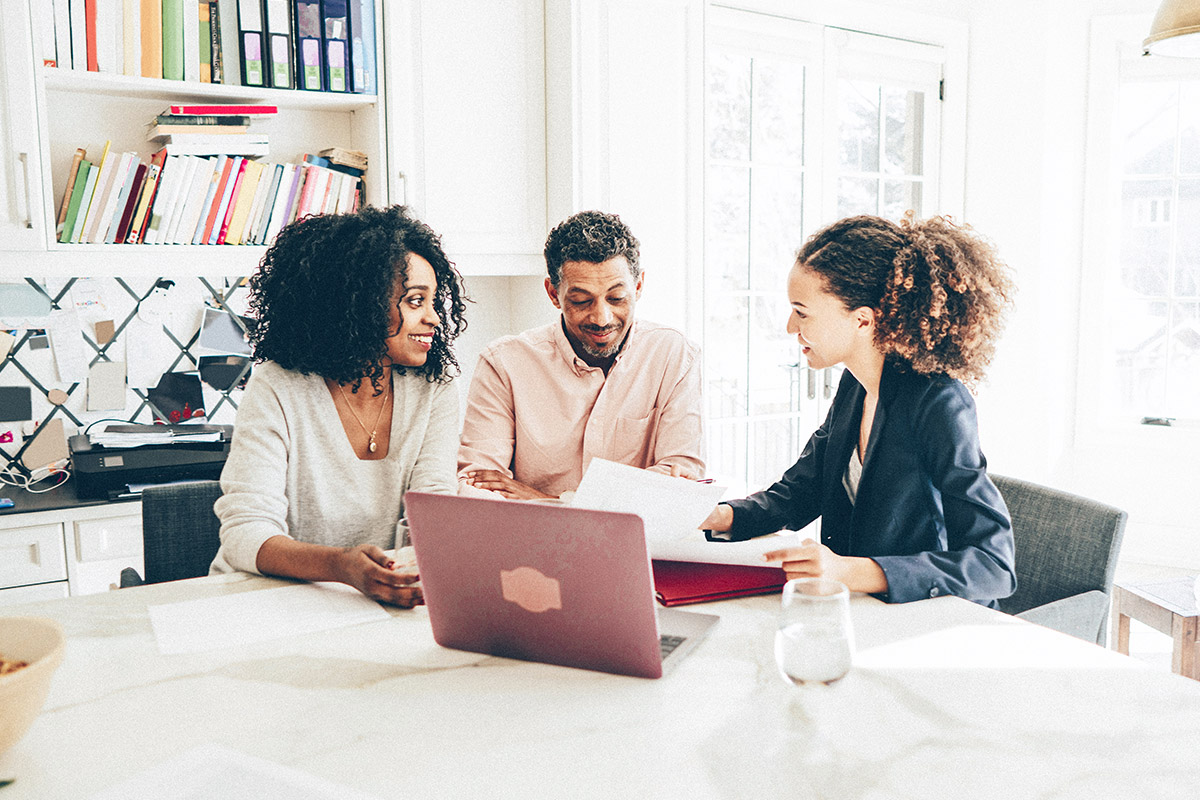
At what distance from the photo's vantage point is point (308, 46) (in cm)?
255

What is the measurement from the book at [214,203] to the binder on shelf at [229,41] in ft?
0.72

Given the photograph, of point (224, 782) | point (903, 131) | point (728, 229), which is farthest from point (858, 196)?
point (224, 782)

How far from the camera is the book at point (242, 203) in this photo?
2.54 meters

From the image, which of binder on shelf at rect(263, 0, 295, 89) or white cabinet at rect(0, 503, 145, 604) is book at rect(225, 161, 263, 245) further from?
white cabinet at rect(0, 503, 145, 604)

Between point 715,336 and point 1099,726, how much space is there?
8.13 feet

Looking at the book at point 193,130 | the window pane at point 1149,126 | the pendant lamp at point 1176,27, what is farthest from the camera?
the window pane at point 1149,126

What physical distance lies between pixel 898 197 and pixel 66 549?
3.21m

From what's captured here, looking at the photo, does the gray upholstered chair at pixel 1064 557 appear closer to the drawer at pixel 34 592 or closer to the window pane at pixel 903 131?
the drawer at pixel 34 592

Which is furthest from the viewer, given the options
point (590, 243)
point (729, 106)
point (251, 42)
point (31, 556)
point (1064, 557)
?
point (729, 106)

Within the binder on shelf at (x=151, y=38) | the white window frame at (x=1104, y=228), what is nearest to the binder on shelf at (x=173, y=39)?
the binder on shelf at (x=151, y=38)

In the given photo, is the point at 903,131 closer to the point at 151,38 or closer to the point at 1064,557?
the point at 1064,557

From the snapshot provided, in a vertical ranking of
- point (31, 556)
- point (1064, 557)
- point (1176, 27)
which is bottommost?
point (31, 556)

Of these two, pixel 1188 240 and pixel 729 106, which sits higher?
pixel 729 106

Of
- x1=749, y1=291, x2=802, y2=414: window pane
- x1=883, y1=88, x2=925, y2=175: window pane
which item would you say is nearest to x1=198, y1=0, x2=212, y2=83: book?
x1=749, y1=291, x2=802, y2=414: window pane
